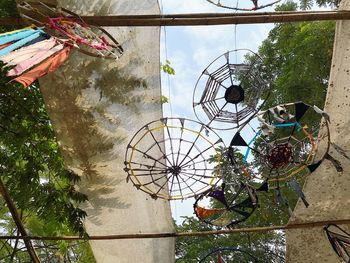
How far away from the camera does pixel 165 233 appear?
11.3 ft

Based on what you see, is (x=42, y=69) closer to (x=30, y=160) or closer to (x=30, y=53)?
(x=30, y=53)

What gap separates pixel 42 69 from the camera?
1969 mm

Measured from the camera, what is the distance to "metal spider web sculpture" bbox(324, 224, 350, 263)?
3479mm

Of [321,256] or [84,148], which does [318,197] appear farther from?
[84,148]

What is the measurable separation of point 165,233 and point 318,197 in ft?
3.99

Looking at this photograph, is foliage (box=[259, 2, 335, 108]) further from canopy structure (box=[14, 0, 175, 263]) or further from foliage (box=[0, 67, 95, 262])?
foliage (box=[0, 67, 95, 262])

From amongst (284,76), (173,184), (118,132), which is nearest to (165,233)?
(173,184)

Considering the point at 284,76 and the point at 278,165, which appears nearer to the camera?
the point at 278,165

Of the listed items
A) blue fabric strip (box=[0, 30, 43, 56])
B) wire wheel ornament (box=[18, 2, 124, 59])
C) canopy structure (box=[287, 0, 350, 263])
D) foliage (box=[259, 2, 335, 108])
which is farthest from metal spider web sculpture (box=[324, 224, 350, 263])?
foliage (box=[259, 2, 335, 108])

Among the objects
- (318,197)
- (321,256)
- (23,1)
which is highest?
(23,1)

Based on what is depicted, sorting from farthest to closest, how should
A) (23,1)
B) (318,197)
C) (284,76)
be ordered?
(284,76)
(318,197)
(23,1)

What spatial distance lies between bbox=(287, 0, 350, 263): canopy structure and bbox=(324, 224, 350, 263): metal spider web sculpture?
7 cm

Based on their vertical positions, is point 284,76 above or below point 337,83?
above

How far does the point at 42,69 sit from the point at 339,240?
268 cm
